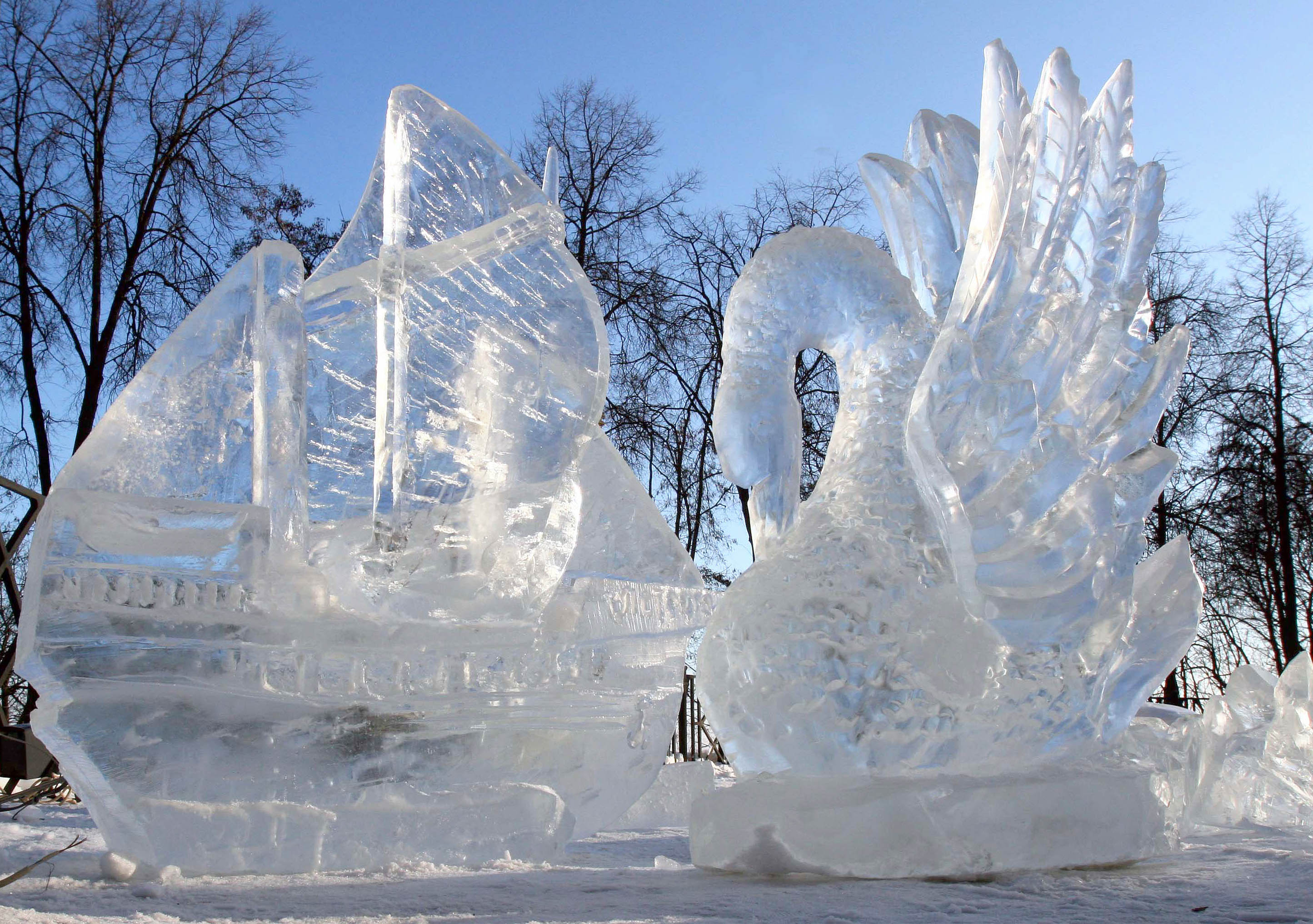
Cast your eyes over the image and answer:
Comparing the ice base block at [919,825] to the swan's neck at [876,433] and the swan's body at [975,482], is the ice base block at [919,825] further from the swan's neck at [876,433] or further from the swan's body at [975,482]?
the swan's neck at [876,433]

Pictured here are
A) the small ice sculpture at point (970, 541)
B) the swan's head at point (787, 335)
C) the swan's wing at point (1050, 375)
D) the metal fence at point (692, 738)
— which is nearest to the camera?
the small ice sculpture at point (970, 541)

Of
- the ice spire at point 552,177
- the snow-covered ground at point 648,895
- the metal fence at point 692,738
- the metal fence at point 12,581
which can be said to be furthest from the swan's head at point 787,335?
the metal fence at point 692,738

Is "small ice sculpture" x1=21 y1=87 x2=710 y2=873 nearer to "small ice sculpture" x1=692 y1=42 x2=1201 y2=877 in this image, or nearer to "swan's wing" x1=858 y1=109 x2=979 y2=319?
"small ice sculpture" x1=692 y1=42 x2=1201 y2=877

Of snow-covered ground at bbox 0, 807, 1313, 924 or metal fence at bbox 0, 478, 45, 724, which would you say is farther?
metal fence at bbox 0, 478, 45, 724

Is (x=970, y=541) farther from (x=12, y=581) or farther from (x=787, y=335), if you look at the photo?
(x=12, y=581)

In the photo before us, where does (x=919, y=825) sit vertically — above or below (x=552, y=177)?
below

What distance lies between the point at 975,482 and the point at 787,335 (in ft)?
2.08

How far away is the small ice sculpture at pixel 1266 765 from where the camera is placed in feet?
10.2

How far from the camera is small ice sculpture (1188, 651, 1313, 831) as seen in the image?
3.10m

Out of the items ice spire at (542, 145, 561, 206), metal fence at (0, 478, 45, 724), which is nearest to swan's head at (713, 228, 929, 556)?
ice spire at (542, 145, 561, 206)

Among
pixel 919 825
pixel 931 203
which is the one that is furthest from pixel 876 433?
pixel 919 825

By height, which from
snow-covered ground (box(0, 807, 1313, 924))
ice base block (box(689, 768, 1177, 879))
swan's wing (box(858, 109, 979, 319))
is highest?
swan's wing (box(858, 109, 979, 319))

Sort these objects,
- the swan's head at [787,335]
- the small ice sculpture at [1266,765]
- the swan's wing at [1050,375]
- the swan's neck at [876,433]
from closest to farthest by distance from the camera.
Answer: the swan's wing at [1050,375]
the swan's neck at [876,433]
the swan's head at [787,335]
the small ice sculpture at [1266,765]

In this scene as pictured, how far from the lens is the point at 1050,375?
2449mm
